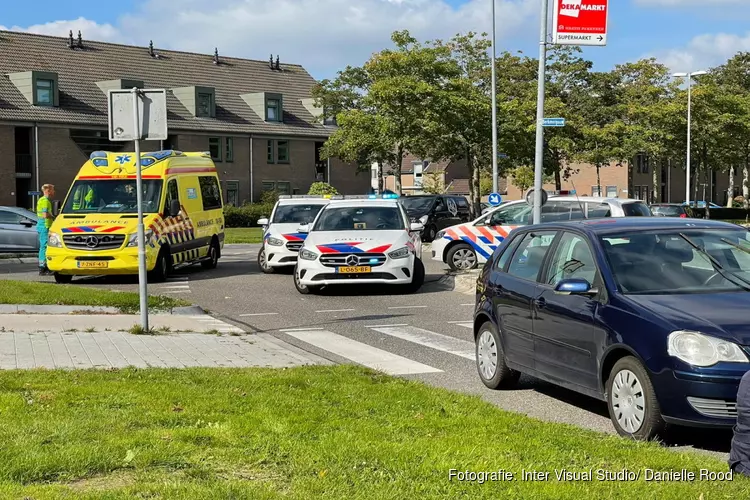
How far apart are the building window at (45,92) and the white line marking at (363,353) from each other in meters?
44.2

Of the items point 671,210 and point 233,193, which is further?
point 233,193

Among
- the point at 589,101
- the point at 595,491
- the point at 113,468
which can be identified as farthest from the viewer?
the point at 589,101

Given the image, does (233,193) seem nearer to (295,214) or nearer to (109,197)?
(295,214)

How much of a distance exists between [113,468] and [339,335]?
7279 millimetres

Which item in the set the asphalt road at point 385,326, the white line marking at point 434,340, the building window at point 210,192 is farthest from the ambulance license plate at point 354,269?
the building window at point 210,192

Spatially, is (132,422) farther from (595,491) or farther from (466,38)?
(466,38)

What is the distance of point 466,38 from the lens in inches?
2058

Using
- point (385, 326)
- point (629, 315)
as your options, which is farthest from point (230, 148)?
point (629, 315)

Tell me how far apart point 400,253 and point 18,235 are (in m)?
14.4

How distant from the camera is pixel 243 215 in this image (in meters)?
54.7

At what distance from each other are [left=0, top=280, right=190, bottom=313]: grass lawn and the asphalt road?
35.6 inches

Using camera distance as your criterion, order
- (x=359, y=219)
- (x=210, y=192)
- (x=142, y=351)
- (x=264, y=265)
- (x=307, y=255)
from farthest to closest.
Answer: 1. (x=210, y=192)
2. (x=264, y=265)
3. (x=359, y=219)
4. (x=307, y=255)
5. (x=142, y=351)

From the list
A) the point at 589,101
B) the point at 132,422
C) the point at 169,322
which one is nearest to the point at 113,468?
the point at 132,422

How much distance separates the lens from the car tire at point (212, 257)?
23.7 m
